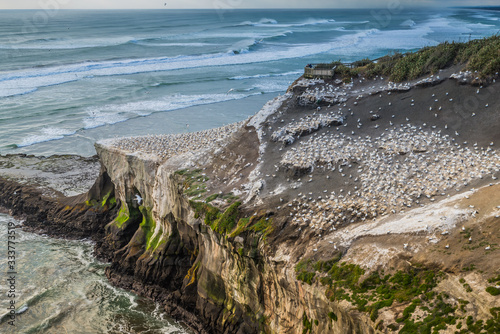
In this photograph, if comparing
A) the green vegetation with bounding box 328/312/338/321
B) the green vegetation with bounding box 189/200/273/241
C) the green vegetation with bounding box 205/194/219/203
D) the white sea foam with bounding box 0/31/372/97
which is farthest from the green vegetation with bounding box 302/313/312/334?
the white sea foam with bounding box 0/31/372/97

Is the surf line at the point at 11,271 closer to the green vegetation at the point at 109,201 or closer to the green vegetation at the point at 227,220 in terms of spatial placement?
the green vegetation at the point at 109,201

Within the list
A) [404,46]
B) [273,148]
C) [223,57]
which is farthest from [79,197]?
[404,46]

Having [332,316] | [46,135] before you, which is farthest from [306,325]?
[46,135]

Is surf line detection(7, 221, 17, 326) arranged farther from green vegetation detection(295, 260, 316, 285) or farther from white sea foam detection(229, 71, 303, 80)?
white sea foam detection(229, 71, 303, 80)

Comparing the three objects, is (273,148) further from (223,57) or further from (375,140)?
(223,57)

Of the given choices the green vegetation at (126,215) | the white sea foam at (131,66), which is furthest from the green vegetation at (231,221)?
the white sea foam at (131,66)

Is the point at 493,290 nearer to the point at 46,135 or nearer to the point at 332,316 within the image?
the point at 332,316

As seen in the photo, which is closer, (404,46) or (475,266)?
(475,266)
